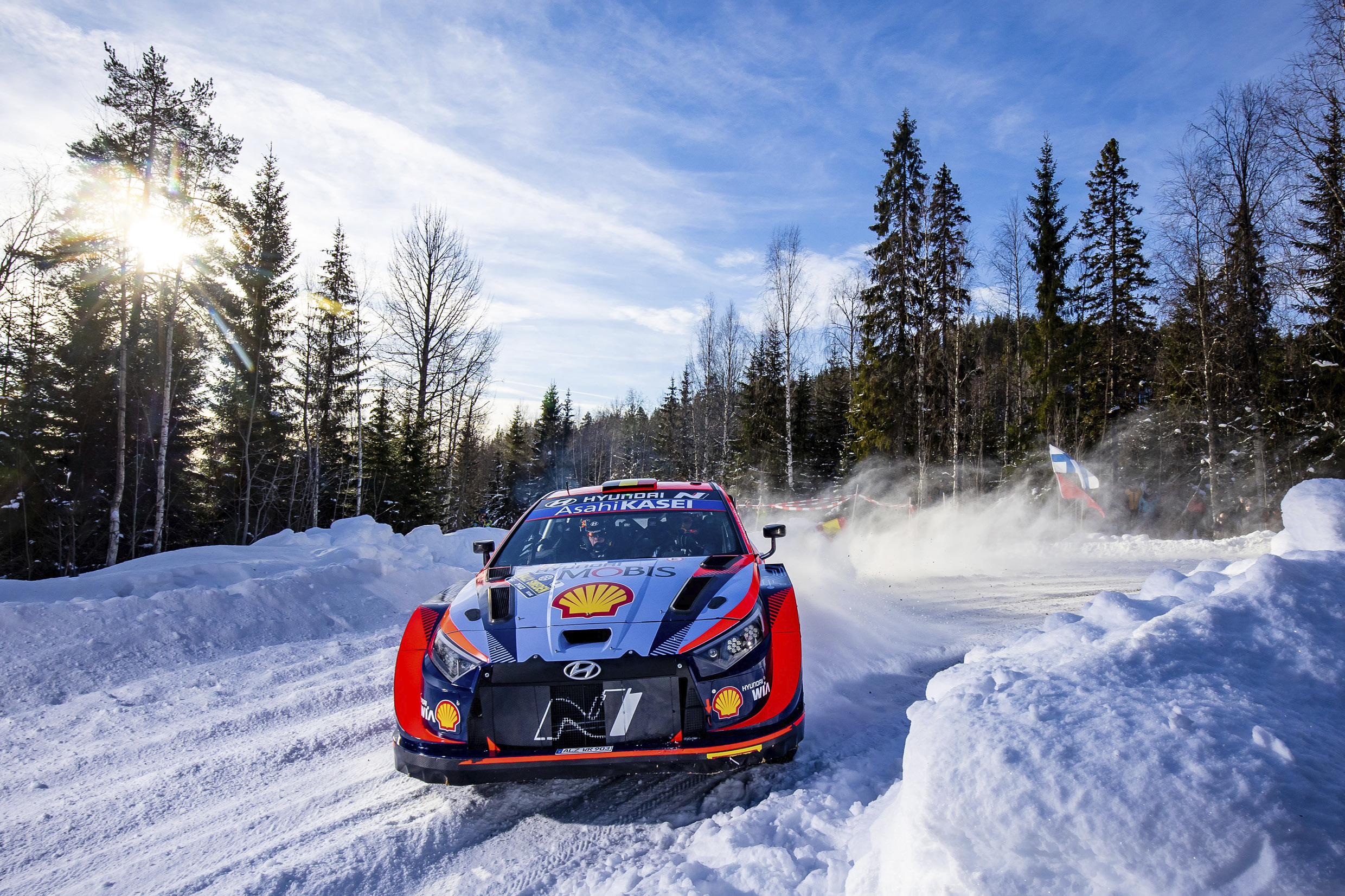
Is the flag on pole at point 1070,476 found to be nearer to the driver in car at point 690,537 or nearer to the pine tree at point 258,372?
the driver in car at point 690,537

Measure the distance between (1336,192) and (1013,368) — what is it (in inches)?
906

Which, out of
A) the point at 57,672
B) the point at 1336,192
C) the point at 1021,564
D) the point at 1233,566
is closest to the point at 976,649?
the point at 1233,566

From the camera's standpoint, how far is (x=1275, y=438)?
63.5 ft

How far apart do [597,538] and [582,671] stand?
5.42 ft

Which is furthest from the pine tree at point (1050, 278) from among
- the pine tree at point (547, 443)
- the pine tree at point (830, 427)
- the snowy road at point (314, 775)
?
the pine tree at point (547, 443)

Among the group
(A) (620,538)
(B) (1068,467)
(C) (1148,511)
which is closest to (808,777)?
(A) (620,538)

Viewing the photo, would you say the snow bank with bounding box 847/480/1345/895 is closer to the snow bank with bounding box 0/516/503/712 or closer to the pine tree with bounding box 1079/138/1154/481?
the snow bank with bounding box 0/516/503/712

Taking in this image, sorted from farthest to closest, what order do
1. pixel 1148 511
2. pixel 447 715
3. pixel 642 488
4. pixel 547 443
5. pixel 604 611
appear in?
pixel 547 443, pixel 1148 511, pixel 642 488, pixel 604 611, pixel 447 715

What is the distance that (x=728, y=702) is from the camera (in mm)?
2936

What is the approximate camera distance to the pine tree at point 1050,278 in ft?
→ 95.8

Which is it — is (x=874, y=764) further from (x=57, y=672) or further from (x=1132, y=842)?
(x=57, y=672)

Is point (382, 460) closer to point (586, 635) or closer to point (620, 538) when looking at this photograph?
point (620, 538)

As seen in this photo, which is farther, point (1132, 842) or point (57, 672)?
point (57, 672)

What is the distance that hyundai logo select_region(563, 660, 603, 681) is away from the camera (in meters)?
2.84
